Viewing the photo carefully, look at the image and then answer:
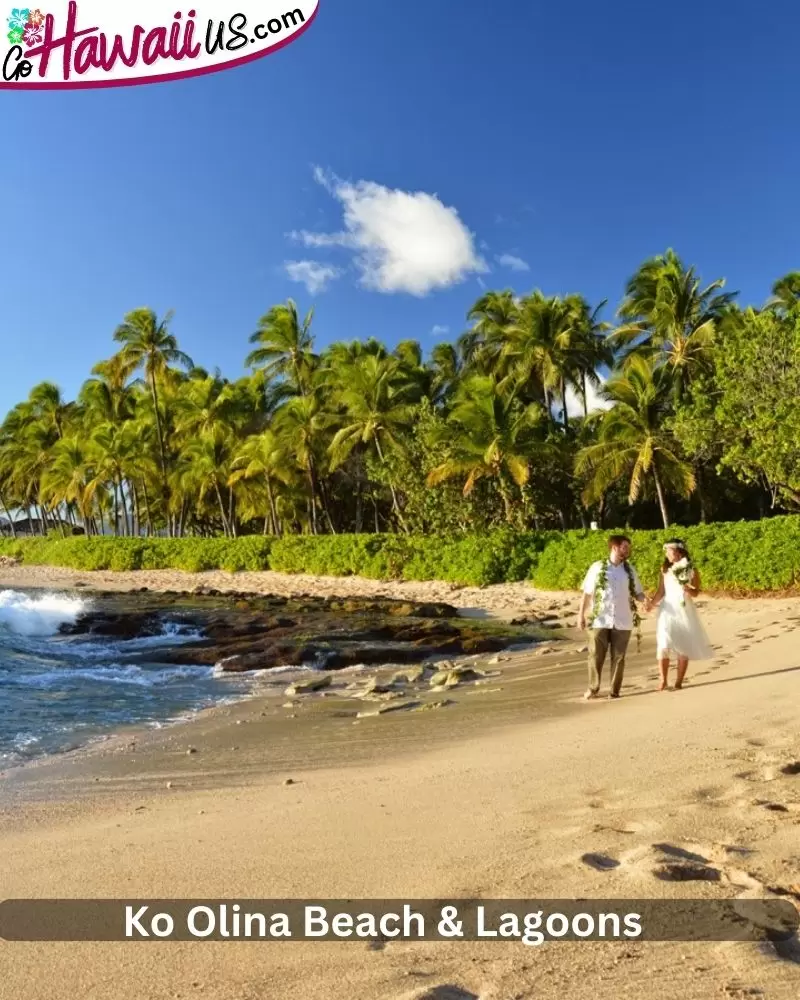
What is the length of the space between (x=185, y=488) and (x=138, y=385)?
14948 mm

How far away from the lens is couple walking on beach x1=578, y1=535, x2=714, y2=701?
23.6ft

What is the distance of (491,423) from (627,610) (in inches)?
821

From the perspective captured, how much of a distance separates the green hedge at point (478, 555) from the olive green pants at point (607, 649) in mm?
10722

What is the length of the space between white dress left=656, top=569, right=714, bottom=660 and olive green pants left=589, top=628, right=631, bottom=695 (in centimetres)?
41

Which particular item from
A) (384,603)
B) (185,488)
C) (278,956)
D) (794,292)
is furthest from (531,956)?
(185,488)

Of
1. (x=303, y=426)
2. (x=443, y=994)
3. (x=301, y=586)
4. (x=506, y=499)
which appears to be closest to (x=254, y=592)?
(x=301, y=586)

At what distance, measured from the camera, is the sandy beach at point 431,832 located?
2297 millimetres

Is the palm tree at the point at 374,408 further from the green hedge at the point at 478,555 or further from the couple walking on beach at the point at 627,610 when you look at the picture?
the couple walking on beach at the point at 627,610

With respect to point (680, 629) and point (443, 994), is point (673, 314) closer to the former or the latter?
point (680, 629)

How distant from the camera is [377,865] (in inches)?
125

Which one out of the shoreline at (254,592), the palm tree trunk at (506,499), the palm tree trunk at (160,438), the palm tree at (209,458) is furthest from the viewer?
the palm tree trunk at (160,438)

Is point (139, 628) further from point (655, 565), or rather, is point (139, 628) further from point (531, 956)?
point (531, 956)

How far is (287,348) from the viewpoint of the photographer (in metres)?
40.9
